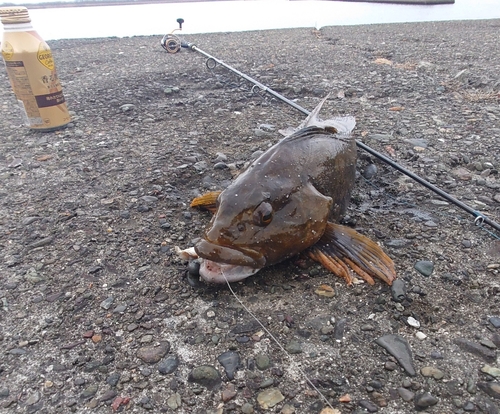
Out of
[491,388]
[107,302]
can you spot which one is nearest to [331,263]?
[491,388]

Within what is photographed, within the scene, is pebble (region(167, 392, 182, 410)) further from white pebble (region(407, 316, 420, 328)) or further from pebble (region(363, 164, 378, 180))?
pebble (region(363, 164, 378, 180))

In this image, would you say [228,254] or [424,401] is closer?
[424,401]

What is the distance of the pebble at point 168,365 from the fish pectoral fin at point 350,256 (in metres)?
1.09

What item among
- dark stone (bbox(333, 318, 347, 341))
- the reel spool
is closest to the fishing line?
dark stone (bbox(333, 318, 347, 341))

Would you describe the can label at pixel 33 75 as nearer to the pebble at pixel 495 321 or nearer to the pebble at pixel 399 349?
the pebble at pixel 399 349

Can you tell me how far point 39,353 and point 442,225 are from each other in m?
2.87

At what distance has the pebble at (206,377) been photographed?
1.94 metres

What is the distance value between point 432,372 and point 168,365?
4.29 ft

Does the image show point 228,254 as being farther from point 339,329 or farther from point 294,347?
point 339,329

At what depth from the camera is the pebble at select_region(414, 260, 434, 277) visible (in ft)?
8.51

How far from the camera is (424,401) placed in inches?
71.4

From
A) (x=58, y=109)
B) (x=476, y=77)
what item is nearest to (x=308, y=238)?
(x=58, y=109)

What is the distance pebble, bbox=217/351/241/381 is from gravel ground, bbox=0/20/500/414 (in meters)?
0.01

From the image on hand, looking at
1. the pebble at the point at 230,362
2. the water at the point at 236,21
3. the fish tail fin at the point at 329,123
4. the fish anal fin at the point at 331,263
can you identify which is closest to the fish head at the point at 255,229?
the fish anal fin at the point at 331,263
